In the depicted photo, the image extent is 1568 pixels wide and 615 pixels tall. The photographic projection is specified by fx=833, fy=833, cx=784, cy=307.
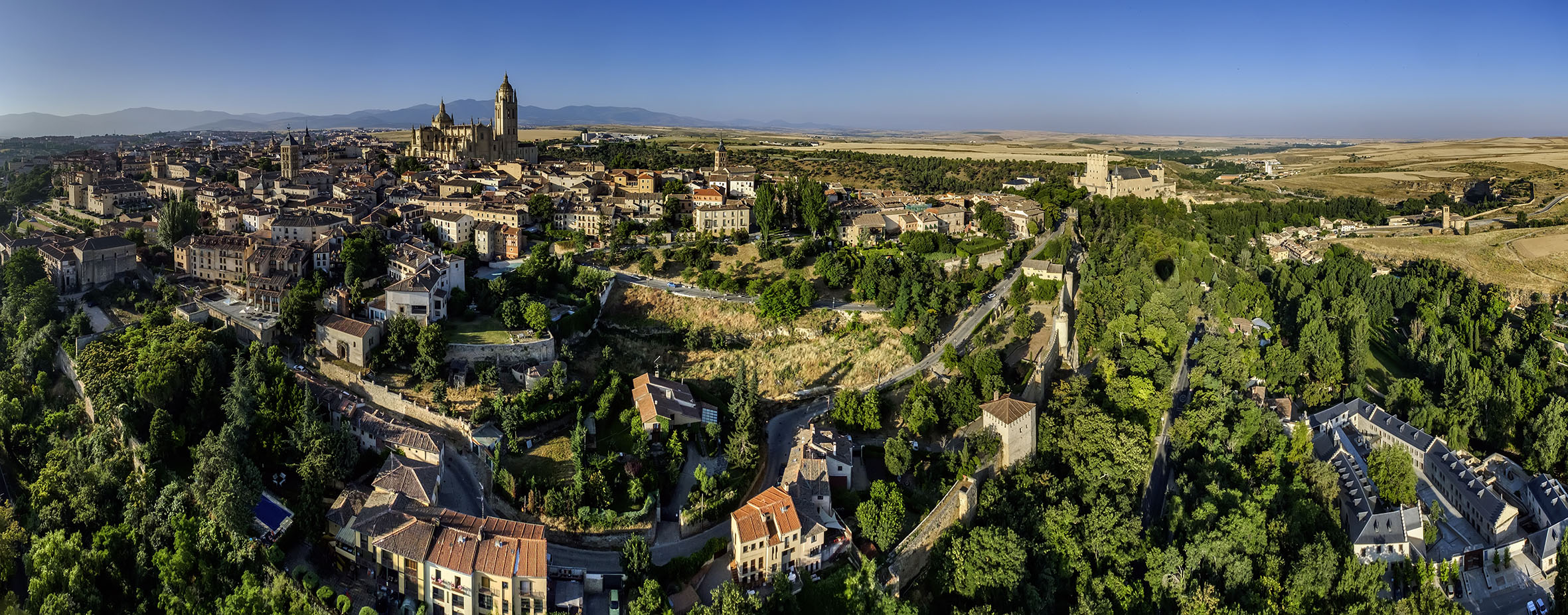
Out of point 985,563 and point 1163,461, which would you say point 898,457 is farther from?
point 1163,461

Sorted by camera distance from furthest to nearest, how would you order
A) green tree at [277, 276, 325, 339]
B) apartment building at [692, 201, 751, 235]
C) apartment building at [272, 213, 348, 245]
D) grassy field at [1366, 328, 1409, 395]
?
1. apartment building at [692, 201, 751, 235]
2. apartment building at [272, 213, 348, 245]
3. grassy field at [1366, 328, 1409, 395]
4. green tree at [277, 276, 325, 339]

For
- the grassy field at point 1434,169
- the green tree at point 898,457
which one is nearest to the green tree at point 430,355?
the green tree at point 898,457

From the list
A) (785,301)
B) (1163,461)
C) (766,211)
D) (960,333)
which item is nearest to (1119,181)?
(766,211)

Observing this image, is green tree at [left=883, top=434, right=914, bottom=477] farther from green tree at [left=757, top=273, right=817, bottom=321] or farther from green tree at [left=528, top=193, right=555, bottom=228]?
green tree at [left=528, top=193, right=555, bottom=228]

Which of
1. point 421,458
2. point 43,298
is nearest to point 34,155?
point 43,298

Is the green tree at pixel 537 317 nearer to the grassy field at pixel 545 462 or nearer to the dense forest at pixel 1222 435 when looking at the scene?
the grassy field at pixel 545 462

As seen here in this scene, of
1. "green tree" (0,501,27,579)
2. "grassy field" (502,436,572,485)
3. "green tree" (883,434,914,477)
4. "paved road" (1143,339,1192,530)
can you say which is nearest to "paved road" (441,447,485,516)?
"grassy field" (502,436,572,485)
